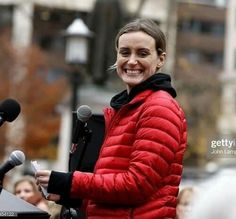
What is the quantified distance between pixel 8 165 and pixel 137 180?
536 mm

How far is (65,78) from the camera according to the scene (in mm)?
46125

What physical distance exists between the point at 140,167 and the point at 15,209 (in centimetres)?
59

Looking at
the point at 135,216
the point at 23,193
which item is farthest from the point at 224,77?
the point at 135,216

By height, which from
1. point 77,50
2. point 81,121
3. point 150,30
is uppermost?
point 77,50

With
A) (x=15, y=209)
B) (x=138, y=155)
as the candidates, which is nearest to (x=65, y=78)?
(x=15, y=209)

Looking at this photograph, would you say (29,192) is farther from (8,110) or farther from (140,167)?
(140,167)

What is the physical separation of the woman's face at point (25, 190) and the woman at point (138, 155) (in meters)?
4.13

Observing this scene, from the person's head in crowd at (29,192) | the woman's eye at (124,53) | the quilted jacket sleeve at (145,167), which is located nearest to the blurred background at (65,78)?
the person's head in crowd at (29,192)

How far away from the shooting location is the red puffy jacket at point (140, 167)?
378cm

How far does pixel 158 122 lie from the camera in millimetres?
3822

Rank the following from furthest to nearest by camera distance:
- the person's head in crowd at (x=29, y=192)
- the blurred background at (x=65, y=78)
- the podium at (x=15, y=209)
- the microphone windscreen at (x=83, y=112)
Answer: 1. the blurred background at (x=65, y=78)
2. the person's head in crowd at (x=29, y=192)
3. the microphone windscreen at (x=83, y=112)
4. the podium at (x=15, y=209)

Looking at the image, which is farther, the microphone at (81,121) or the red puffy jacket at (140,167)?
the microphone at (81,121)

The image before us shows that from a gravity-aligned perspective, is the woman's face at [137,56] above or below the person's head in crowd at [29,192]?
above

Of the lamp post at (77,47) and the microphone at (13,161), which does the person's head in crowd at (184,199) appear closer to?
the microphone at (13,161)
